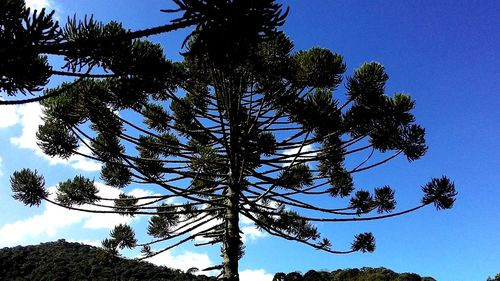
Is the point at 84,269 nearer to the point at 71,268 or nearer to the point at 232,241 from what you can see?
the point at 71,268

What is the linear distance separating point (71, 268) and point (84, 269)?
50 cm

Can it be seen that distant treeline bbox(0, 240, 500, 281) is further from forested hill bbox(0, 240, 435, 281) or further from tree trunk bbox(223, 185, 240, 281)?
tree trunk bbox(223, 185, 240, 281)

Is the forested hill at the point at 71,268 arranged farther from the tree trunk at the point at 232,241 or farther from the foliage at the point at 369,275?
the tree trunk at the point at 232,241

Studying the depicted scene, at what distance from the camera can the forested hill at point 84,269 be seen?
51.4 ft

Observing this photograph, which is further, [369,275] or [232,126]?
[369,275]

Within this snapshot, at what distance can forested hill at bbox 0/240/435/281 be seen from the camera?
1566 centimetres

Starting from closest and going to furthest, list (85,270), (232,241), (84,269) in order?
(232,241) → (85,270) → (84,269)

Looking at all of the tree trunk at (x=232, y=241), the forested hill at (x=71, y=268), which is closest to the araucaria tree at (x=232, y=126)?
the tree trunk at (x=232, y=241)

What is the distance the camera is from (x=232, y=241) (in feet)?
23.3

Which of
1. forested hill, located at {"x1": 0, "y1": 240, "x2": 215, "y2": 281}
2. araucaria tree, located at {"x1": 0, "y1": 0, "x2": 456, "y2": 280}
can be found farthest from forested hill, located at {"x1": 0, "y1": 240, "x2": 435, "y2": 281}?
araucaria tree, located at {"x1": 0, "y1": 0, "x2": 456, "y2": 280}

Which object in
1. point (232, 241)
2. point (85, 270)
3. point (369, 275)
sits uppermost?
point (369, 275)

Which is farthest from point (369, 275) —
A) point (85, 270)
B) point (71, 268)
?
point (71, 268)

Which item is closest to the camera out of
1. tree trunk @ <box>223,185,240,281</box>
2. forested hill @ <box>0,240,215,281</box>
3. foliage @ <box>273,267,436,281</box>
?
tree trunk @ <box>223,185,240,281</box>

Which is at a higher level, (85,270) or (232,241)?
(85,270)
